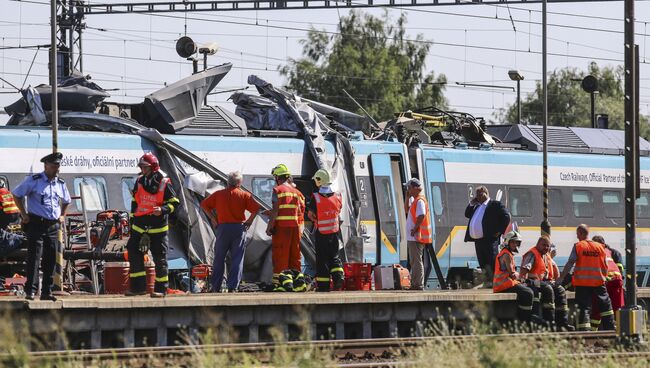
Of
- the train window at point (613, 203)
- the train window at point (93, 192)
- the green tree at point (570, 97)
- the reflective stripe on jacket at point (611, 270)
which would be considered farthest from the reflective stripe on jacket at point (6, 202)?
the green tree at point (570, 97)

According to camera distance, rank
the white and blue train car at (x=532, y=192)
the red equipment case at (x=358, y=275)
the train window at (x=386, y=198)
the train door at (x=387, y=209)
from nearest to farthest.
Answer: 1. the red equipment case at (x=358, y=275)
2. the train door at (x=387, y=209)
3. the train window at (x=386, y=198)
4. the white and blue train car at (x=532, y=192)

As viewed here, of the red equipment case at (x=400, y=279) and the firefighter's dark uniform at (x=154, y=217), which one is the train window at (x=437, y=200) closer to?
the red equipment case at (x=400, y=279)

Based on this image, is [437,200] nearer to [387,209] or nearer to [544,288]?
[387,209]

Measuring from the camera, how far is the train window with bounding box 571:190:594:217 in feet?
98.5

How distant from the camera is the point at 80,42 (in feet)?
122

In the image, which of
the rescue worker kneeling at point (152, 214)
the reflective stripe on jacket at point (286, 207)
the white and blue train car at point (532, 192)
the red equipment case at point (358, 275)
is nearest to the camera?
the rescue worker kneeling at point (152, 214)

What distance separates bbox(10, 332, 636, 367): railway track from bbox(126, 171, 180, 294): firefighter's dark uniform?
187cm

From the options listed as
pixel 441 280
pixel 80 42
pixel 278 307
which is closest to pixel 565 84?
pixel 80 42

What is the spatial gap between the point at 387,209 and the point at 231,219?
19.8ft

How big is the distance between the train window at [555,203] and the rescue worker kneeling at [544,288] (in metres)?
8.79

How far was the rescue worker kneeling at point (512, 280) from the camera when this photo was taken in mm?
19750

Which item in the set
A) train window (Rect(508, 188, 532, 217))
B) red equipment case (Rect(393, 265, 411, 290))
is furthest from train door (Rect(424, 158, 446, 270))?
red equipment case (Rect(393, 265, 411, 290))

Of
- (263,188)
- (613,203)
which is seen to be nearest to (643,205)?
(613,203)

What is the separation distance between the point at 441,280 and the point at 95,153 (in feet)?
21.7
